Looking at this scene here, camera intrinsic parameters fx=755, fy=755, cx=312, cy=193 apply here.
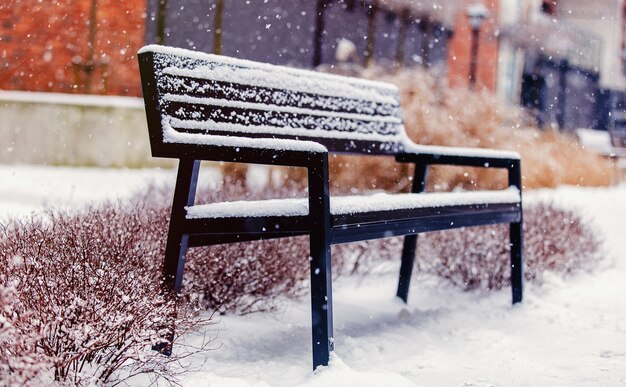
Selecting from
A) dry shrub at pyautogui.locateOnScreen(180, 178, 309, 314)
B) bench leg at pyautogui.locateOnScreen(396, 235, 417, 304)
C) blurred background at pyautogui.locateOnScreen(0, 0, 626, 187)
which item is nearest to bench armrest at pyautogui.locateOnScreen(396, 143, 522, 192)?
bench leg at pyautogui.locateOnScreen(396, 235, 417, 304)

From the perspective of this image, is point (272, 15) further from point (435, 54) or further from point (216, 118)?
point (216, 118)

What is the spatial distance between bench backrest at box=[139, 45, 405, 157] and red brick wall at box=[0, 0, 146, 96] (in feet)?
23.7

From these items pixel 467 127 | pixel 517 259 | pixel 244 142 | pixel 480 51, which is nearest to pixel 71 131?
pixel 467 127

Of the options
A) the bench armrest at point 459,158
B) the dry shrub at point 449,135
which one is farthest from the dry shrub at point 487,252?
the dry shrub at point 449,135

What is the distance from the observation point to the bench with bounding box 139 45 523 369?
2447 millimetres

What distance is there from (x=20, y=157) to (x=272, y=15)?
5002mm

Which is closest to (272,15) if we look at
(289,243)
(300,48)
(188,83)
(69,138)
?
(300,48)

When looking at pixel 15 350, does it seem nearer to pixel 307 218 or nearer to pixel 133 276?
pixel 133 276

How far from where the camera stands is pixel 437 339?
3.26 meters

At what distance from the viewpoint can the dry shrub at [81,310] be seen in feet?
6.56

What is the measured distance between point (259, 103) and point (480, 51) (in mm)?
15689

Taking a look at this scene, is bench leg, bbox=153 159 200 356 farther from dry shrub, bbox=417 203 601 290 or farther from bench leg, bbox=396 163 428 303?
dry shrub, bbox=417 203 601 290

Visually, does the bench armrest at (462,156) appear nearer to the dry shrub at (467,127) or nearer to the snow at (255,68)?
the snow at (255,68)

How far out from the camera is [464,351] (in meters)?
3.05
